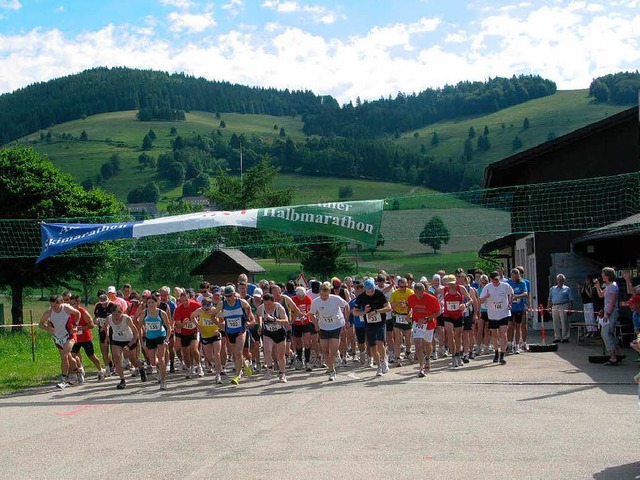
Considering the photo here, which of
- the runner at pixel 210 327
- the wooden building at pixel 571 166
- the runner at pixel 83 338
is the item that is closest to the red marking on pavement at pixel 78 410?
the runner at pixel 210 327

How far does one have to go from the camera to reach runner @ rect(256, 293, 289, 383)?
15570 millimetres

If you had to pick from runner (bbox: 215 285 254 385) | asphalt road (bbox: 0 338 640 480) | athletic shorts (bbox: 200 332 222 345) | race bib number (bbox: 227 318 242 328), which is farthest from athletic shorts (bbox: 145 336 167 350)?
race bib number (bbox: 227 318 242 328)

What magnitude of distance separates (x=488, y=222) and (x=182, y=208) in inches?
1764

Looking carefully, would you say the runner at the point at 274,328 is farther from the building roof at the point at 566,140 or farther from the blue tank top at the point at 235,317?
the building roof at the point at 566,140

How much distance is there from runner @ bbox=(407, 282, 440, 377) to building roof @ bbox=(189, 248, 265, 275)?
682 inches

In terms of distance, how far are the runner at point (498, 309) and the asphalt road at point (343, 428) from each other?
58.8 inches

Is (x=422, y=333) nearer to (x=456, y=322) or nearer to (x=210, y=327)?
(x=456, y=322)

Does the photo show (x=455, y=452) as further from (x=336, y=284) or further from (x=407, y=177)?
(x=407, y=177)

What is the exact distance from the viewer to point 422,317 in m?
15.6

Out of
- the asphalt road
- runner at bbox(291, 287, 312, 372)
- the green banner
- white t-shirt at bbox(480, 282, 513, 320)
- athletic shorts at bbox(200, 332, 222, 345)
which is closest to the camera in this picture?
the asphalt road

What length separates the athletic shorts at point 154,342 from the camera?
609 inches

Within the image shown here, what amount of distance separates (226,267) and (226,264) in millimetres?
125

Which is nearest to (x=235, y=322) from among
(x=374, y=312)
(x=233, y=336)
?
(x=233, y=336)

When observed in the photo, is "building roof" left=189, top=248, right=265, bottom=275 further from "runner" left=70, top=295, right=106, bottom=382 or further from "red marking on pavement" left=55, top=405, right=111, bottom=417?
"red marking on pavement" left=55, top=405, right=111, bottom=417
